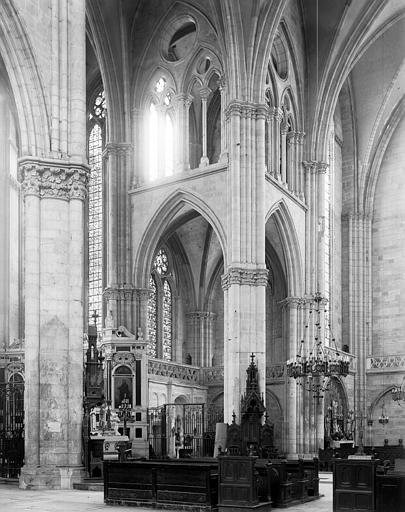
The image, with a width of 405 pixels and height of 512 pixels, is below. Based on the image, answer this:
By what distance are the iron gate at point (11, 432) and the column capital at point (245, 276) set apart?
9.40 meters

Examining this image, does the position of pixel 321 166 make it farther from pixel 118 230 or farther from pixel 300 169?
pixel 118 230

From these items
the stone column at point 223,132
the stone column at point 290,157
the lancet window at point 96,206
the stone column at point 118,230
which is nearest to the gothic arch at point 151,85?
the stone column at point 118,230

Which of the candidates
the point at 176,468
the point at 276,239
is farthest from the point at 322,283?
the point at 176,468

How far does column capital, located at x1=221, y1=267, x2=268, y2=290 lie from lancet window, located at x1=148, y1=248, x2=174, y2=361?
8.36 meters

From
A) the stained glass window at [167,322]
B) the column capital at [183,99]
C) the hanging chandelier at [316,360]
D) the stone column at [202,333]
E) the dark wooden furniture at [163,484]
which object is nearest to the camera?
the dark wooden furniture at [163,484]

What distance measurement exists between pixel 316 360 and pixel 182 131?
11169 millimetres

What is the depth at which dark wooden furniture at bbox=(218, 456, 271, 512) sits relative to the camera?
50.7 ft

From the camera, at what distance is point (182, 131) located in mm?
33906

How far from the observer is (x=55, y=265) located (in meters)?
20.4

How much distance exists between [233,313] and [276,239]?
7211 mm

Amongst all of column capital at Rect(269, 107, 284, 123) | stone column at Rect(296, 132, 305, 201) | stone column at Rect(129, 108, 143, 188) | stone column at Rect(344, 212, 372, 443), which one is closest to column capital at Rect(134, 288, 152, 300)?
stone column at Rect(129, 108, 143, 188)

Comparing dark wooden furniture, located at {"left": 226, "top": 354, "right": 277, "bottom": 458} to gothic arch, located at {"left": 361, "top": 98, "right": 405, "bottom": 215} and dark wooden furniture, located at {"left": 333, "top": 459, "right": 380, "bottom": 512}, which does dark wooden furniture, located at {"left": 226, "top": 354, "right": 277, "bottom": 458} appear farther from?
gothic arch, located at {"left": 361, "top": 98, "right": 405, "bottom": 215}

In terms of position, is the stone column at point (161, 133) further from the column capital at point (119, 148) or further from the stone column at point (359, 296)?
the stone column at point (359, 296)

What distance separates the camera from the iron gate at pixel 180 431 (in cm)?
3186
